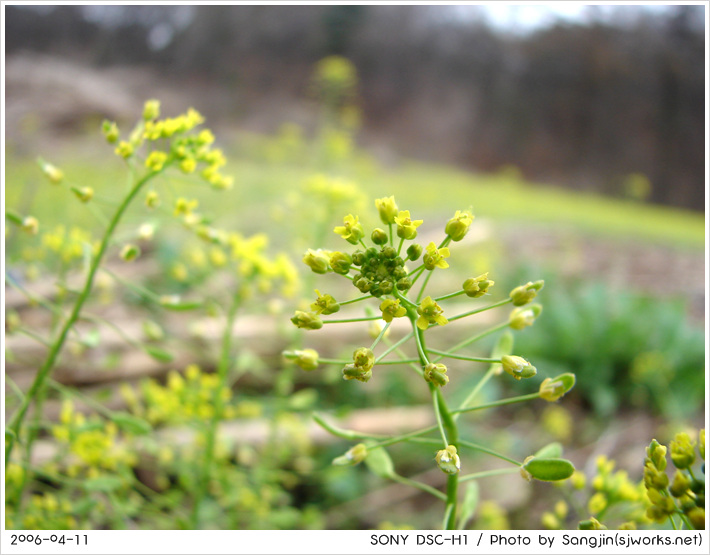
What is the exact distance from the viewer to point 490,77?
13.7ft

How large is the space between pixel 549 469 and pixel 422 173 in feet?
11.6

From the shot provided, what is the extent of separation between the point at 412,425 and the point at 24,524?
949mm

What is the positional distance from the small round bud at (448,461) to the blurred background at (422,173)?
0.47 meters

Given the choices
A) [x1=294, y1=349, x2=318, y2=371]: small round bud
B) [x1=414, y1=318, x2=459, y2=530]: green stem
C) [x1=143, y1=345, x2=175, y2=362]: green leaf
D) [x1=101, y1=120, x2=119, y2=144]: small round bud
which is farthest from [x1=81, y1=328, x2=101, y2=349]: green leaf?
[x1=414, y1=318, x2=459, y2=530]: green stem

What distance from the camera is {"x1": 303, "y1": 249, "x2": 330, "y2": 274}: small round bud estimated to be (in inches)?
17.2

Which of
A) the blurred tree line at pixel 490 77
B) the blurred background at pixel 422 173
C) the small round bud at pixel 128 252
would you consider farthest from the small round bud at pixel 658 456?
the blurred tree line at pixel 490 77

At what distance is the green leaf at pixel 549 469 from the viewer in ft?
1.42

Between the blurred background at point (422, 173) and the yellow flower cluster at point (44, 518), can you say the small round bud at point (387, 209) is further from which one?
the yellow flower cluster at point (44, 518)

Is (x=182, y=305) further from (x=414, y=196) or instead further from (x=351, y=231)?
(x=414, y=196)

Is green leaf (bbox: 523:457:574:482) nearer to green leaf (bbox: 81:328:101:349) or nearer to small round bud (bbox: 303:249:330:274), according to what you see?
small round bud (bbox: 303:249:330:274)

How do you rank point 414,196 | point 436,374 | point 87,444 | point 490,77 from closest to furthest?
point 436,374
point 87,444
point 414,196
point 490,77

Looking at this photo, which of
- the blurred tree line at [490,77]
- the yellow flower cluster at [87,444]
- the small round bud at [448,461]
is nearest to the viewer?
the small round bud at [448,461]

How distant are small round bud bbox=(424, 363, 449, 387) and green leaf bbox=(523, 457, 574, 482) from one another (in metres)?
0.14

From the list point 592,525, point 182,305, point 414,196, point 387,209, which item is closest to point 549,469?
point 592,525
